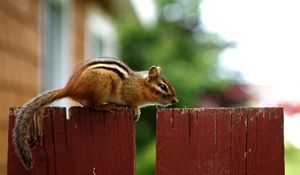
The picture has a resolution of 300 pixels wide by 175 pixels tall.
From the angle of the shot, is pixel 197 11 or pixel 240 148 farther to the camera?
pixel 197 11

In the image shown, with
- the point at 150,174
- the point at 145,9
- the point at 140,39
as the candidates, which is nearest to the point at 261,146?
the point at 150,174

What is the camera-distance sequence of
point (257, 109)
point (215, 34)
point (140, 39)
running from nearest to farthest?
point (257, 109), point (140, 39), point (215, 34)

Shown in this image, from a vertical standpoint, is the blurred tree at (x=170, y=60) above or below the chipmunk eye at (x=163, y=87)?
above

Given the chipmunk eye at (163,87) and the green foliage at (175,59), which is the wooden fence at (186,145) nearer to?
the chipmunk eye at (163,87)

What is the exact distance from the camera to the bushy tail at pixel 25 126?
2161 mm

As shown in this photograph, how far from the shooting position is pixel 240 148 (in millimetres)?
2201

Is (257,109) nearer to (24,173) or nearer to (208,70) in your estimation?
(24,173)

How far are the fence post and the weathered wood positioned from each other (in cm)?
13

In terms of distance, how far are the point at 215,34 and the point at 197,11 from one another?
1.67 m

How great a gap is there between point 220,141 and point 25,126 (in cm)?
68

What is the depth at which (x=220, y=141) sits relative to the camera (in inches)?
87.0

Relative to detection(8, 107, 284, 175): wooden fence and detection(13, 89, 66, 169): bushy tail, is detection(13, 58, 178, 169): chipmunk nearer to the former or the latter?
detection(13, 89, 66, 169): bushy tail

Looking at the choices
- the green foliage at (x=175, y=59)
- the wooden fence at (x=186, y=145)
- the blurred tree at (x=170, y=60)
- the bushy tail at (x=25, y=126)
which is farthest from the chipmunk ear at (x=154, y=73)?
the green foliage at (x=175, y=59)

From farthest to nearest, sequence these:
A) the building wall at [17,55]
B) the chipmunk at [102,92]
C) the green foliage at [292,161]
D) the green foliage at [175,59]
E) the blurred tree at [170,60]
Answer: the green foliage at [175,59]
the blurred tree at [170,60]
the green foliage at [292,161]
the building wall at [17,55]
the chipmunk at [102,92]
